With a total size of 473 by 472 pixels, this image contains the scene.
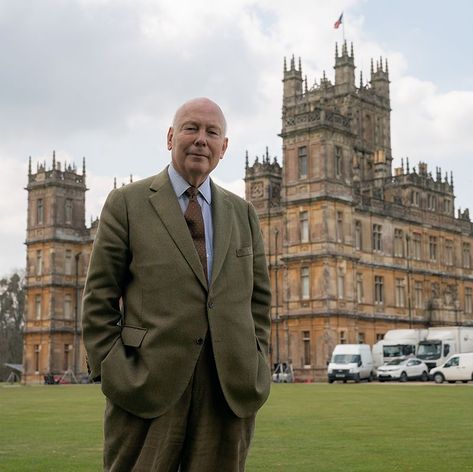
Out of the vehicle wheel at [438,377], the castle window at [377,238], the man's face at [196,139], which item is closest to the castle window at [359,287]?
the castle window at [377,238]

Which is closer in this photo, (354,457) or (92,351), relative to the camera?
(92,351)

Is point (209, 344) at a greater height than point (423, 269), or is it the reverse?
point (423, 269)

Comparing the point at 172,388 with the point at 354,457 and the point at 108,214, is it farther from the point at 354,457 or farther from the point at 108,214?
the point at 354,457

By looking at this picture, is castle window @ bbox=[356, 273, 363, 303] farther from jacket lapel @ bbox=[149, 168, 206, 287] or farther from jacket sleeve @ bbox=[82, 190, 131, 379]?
jacket sleeve @ bbox=[82, 190, 131, 379]

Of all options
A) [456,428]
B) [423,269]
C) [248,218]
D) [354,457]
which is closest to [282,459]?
[354,457]

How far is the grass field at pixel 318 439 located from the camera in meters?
9.59

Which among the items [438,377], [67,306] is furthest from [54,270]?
[438,377]

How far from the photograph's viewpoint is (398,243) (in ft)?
186

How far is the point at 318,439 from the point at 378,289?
43302 millimetres

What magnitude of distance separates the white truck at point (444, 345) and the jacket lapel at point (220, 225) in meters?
42.4

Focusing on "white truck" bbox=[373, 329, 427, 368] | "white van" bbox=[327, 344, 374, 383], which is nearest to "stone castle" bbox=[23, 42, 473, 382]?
"white truck" bbox=[373, 329, 427, 368]

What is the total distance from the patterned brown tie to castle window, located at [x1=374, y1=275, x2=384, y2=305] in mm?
50930

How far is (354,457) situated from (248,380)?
649 cm

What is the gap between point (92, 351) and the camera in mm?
3891
